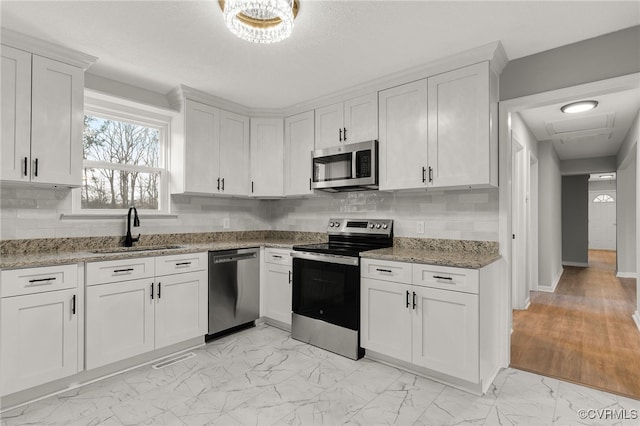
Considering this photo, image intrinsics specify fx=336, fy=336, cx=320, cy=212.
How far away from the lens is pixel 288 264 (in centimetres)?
338

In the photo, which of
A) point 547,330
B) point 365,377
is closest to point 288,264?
point 365,377

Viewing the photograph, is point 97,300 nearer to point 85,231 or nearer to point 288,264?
point 85,231

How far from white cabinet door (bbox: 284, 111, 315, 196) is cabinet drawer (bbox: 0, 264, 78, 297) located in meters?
2.16

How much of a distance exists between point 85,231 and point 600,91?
13.4 ft

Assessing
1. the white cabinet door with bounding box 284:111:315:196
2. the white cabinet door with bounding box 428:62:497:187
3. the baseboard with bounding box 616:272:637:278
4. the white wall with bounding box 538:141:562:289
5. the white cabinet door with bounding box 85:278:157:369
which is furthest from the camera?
the baseboard with bounding box 616:272:637:278

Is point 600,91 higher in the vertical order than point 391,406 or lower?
higher

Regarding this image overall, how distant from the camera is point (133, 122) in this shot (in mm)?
3334

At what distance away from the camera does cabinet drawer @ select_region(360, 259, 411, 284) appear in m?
2.51

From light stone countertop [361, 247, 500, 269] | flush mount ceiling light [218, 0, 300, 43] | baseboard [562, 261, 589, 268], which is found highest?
flush mount ceiling light [218, 0, 300, 43]

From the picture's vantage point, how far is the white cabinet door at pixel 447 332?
2.21 m

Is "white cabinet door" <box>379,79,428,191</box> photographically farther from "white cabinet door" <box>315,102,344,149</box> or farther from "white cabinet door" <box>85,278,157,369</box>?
"white cabinet door" <box>85,278,157,369</box>

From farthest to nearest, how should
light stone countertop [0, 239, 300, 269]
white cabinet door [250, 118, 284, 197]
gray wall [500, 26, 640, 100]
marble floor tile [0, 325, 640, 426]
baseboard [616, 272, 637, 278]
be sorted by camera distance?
baseboard [616, 272, 637, 278]
white cabinet door [250, 118, 284, 197]
gray wall [500, 26, 640, 100]
light stone countertop [0, 239, 300, 269]
marble floor tile [0, 325, 640, 426]

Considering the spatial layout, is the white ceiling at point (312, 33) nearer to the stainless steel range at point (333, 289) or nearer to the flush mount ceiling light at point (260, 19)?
the flush mount ceiling light at point (260, 19)

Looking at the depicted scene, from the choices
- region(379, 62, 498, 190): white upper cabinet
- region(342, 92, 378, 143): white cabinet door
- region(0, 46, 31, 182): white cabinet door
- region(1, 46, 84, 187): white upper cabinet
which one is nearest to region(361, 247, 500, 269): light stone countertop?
region(379, 62, 498, 190): white upper cabinet
